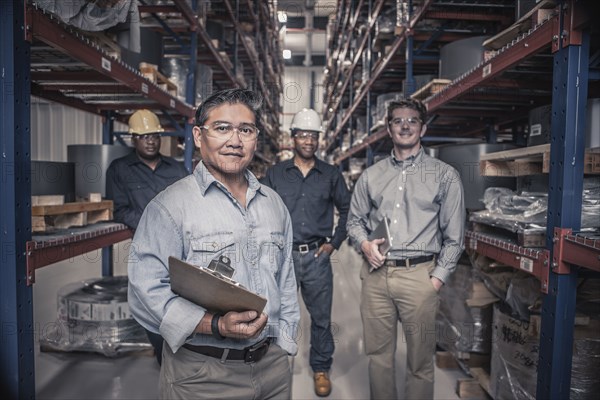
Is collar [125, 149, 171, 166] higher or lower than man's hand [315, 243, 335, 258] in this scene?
higher

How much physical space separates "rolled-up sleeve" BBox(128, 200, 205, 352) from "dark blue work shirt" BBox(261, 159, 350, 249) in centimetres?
196

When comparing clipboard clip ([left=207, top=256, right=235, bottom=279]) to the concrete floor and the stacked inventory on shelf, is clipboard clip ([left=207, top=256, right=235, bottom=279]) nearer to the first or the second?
the stacked inventory on shelf

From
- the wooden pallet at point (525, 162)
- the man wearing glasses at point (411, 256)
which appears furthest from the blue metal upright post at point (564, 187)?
the man wearing glasses at point (411, 256)

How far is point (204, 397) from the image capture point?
57.6 inches

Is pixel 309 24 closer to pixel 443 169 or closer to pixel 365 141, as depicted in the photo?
pixel 365 141

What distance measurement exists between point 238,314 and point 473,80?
233 centimetres

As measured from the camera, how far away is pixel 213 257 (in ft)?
4.83

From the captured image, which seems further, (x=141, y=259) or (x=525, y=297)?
(x=525, y=297)

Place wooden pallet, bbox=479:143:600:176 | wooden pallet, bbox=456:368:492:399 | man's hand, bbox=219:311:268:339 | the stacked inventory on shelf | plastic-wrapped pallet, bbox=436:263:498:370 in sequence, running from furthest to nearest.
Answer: plastic-wrapped pallet, bbox=436:263:498:370
wooden pallet, bbox=456:368:492:399
the stacked inventory on shelf
wooden pallet, bbox=479:143:600:176
man's hand, bbox=219:311:268:339

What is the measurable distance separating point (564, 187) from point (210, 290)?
5.54 ft

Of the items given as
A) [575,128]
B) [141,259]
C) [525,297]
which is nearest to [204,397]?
[141,259]

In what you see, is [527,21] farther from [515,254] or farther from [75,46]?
[75,46]

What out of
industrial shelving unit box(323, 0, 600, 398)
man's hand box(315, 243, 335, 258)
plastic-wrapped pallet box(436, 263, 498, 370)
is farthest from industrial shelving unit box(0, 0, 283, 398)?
plastic-wrapped pallet box(436, 263, 498, 370)

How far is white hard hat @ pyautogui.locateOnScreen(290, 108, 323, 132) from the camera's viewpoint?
142 inches
